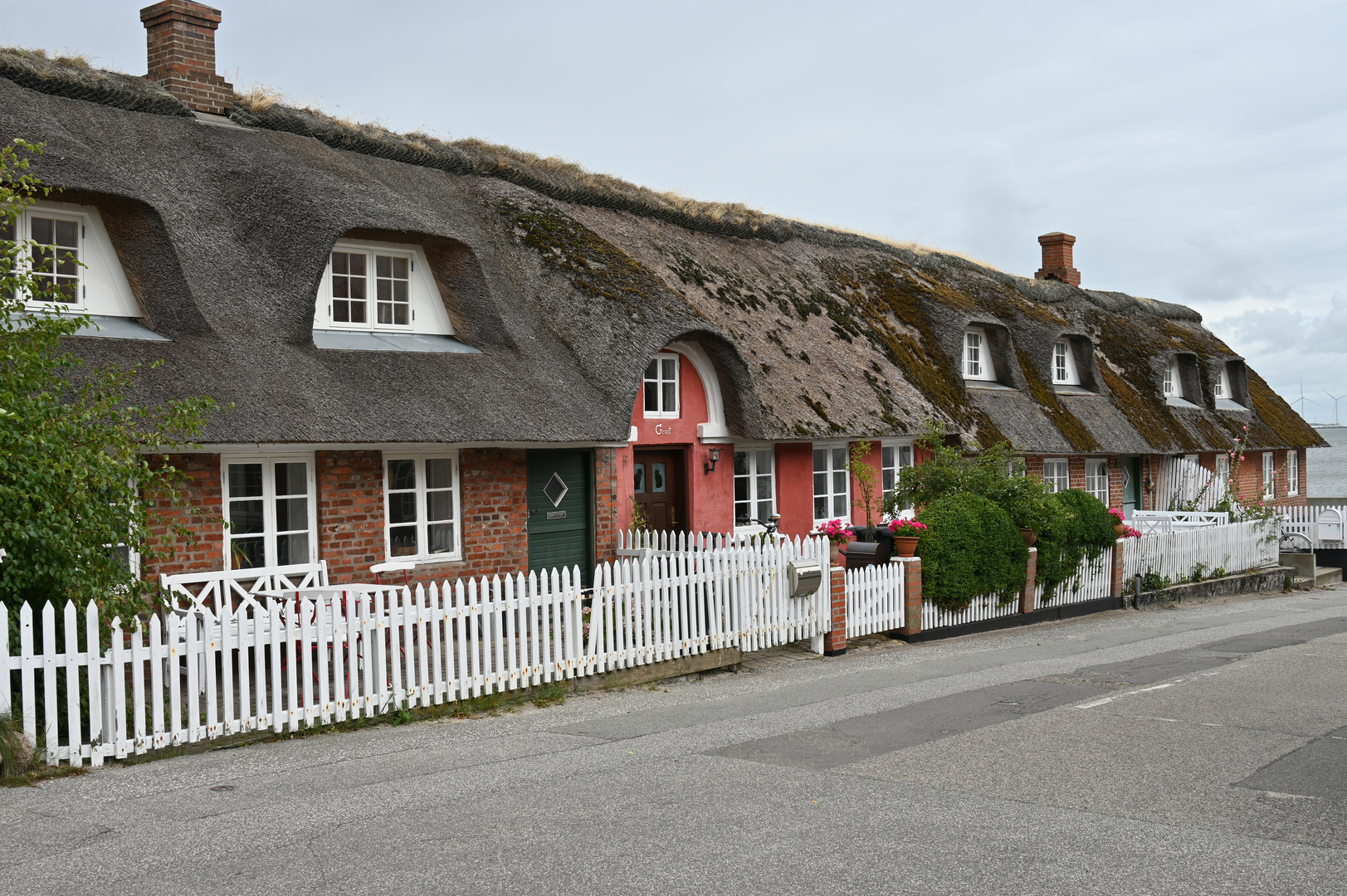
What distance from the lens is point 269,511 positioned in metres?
11.3

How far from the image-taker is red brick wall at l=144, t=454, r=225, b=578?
10.5 m

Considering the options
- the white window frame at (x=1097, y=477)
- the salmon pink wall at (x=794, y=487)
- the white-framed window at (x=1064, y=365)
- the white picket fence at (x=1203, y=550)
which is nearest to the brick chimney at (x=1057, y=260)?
the white-framed window at (x=1064, y=365)

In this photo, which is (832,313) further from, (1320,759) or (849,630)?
(1320,759)

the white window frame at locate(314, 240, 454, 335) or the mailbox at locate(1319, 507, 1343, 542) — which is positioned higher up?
the white window frame at locate(314, 240, 454, 335)

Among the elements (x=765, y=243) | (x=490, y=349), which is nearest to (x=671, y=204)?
(x=765, y=243)

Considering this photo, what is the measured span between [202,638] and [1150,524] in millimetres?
19498

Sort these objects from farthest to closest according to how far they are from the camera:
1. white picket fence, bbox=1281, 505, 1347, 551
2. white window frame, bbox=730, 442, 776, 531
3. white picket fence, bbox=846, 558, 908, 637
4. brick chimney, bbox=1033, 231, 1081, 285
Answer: brick chimney, bbox=1033, 231, 1081, 285, white picket fence, bbox=1281, 505, 1347, 551, white window frame, bbox=730, 442, 776, 531, white picket fence, bbox=846, 558, 908, 637

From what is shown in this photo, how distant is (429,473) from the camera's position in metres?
12.7

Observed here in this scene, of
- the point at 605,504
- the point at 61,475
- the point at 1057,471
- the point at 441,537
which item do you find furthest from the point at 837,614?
the point at 1057,471

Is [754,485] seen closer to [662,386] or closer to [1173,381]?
[662,386]

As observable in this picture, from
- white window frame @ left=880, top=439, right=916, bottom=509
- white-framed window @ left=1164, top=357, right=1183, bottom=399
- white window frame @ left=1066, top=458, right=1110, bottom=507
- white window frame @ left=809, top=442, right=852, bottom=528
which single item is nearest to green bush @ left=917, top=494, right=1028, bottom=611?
white window frame @ left=809, top=442, right=852, bottom=528

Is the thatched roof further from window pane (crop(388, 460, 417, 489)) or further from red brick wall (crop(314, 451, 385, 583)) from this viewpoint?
window pane (crop(388, 460, 417, 489))

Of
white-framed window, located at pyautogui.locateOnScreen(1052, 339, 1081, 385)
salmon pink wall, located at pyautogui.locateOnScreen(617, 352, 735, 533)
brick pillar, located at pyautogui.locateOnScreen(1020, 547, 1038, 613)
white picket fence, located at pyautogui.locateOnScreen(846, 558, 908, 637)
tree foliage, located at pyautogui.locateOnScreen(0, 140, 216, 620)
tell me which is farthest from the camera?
Answer: white-framed window, located at pyautogui.locateOnScreen(1052, 339, 1081, 385)

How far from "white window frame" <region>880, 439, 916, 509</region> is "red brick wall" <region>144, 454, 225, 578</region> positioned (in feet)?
37.0
